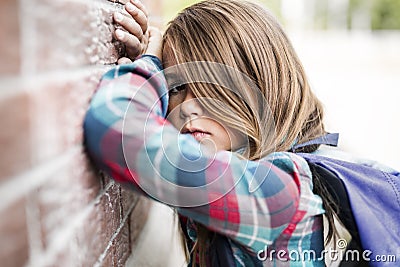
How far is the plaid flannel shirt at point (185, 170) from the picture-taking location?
1159mm

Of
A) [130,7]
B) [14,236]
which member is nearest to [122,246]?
[130,7]

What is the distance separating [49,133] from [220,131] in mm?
668

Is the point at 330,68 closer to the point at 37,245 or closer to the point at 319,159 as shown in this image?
the point at 319,159

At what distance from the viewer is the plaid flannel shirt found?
45.6 inches

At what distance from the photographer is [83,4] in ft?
3.75

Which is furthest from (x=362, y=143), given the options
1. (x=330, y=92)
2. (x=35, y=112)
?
(x=35, y=112)

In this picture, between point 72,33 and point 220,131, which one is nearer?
point 72,33

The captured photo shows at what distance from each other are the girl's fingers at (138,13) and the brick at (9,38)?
0.89m

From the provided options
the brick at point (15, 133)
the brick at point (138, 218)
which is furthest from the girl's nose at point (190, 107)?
the brick at point (15, 133)

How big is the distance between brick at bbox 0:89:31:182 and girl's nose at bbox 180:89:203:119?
28.4 inches

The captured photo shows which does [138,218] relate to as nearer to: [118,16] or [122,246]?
[122,246]

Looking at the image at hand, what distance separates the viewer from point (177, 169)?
3.92 feet

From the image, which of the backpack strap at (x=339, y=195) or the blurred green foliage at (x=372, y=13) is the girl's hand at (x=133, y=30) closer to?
the backpack strap at (x=339, y=195)

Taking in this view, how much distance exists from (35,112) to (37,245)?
0.63ft
